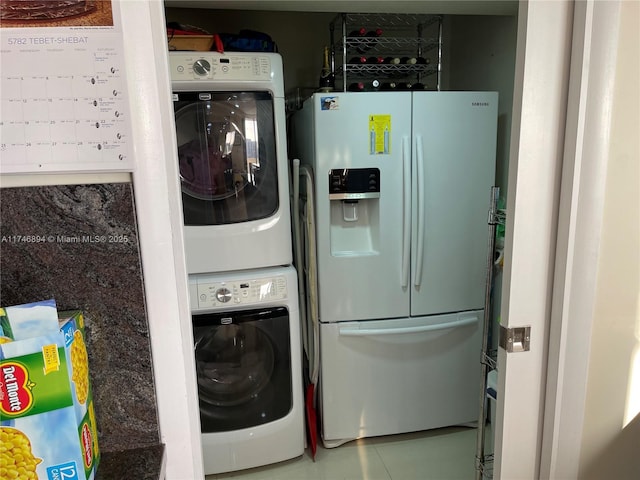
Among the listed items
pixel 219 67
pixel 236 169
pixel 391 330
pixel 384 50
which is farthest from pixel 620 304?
pixel 384 50

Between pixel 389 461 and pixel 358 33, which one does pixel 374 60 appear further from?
pixel 389 461

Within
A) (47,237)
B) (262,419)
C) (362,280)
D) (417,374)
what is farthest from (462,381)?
(47,237)

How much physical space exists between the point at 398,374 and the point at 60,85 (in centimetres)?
199

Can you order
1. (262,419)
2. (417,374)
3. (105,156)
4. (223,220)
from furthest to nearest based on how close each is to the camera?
(417,374) → (262,419) → (223,220) → (105,156)

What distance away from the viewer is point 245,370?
214cm

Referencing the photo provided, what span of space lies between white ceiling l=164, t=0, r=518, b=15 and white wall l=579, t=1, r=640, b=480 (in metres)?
1.10

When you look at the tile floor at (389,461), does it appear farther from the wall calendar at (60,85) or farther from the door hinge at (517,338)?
the wall calendar at (60,85)

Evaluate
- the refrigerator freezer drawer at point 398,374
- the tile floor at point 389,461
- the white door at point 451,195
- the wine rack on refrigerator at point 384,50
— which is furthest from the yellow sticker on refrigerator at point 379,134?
the tile floor at point 389,461

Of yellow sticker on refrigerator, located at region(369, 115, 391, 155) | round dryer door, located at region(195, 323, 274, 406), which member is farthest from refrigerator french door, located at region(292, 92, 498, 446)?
round dryer door, located at region(195, 323, 274, 406)

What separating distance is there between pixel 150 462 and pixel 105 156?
62 centimetres

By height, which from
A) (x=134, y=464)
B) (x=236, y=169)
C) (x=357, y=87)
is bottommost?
(x=134, y=464)

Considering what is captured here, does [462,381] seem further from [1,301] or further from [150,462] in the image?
[1,301]

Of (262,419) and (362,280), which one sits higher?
(362,280)

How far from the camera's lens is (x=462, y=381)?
7.87ft
